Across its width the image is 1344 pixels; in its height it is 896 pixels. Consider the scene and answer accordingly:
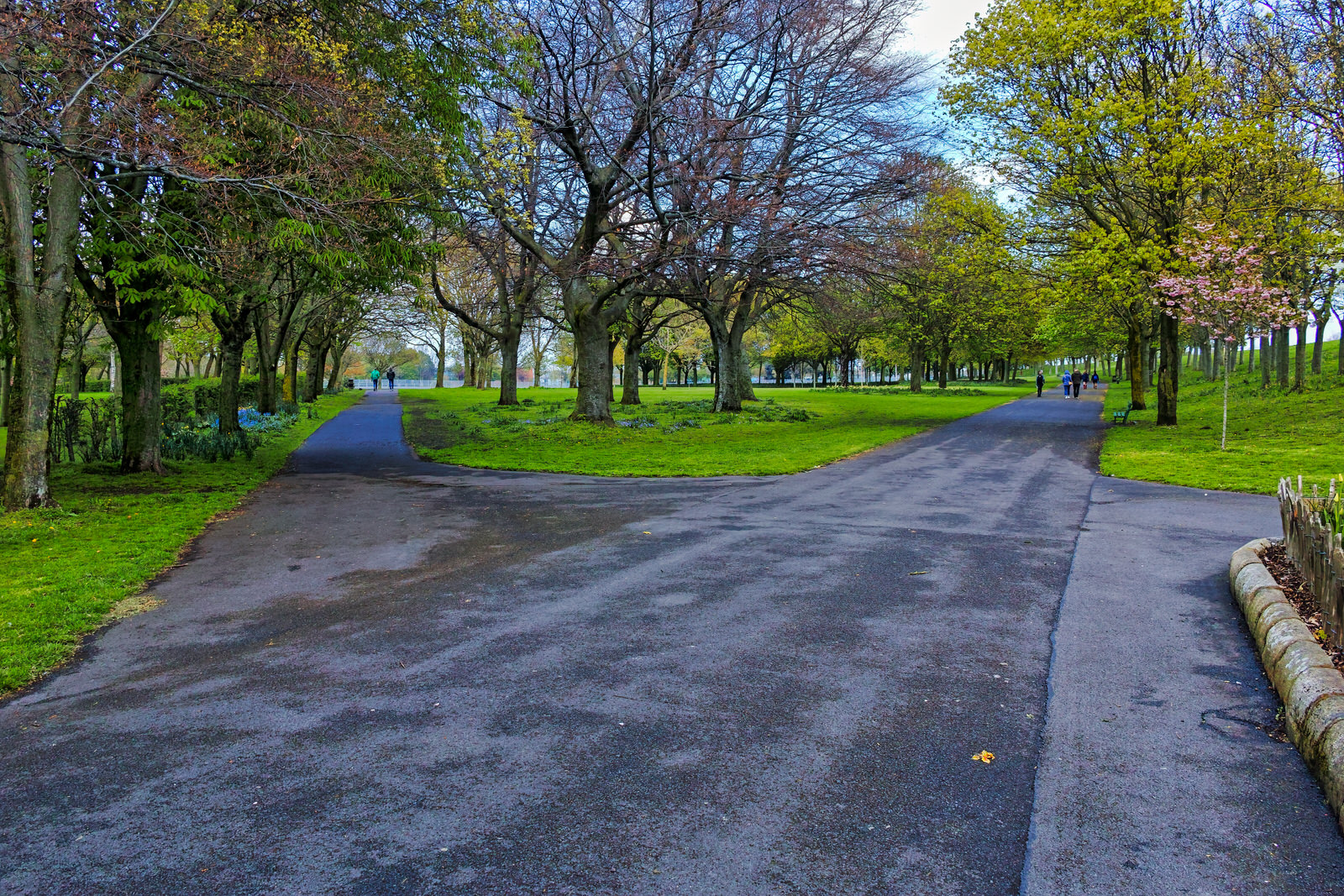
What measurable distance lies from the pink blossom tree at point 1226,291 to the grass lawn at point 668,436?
699 centimetres

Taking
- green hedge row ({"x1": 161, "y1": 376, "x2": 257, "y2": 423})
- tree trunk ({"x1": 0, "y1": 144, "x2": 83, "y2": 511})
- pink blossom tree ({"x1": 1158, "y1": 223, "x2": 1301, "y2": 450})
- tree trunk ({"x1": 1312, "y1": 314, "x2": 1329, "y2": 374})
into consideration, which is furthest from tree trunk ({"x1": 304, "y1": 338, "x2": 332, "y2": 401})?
tree trunk ({"x1": 1312, "y1": 314, "x2": 1329, "y2": 374})

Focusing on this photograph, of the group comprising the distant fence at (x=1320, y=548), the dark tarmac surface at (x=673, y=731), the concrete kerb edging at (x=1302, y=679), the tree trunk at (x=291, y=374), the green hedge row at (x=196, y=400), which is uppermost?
the tree trunk at (x=291, y=374)

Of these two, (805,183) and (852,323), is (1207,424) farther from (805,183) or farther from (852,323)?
(852,323)

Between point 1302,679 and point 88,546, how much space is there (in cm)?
1022

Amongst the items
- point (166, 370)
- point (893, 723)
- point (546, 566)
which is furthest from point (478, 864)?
point (166, 370)

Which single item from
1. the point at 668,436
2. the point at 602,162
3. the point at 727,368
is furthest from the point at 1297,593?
the point at 727,368

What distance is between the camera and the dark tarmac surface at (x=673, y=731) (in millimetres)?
2896

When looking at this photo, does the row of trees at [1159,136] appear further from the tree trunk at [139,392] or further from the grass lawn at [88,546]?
the tree trunk at [139,392]

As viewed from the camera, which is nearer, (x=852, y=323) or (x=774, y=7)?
(x=774, y=7)

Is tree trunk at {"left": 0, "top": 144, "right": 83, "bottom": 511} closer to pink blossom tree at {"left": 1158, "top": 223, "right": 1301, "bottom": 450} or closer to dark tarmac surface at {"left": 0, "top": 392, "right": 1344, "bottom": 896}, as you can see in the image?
dark tarmac surface at {"left": 0, "top": 392, "right": 1344, "bottom": 896}

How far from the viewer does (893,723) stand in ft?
13.2

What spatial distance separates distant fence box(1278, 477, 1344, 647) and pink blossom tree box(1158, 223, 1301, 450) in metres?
10.2

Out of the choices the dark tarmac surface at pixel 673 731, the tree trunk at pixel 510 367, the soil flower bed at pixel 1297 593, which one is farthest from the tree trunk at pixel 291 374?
the soil flower bed at pixel 1297 593

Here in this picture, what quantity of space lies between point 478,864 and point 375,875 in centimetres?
36
